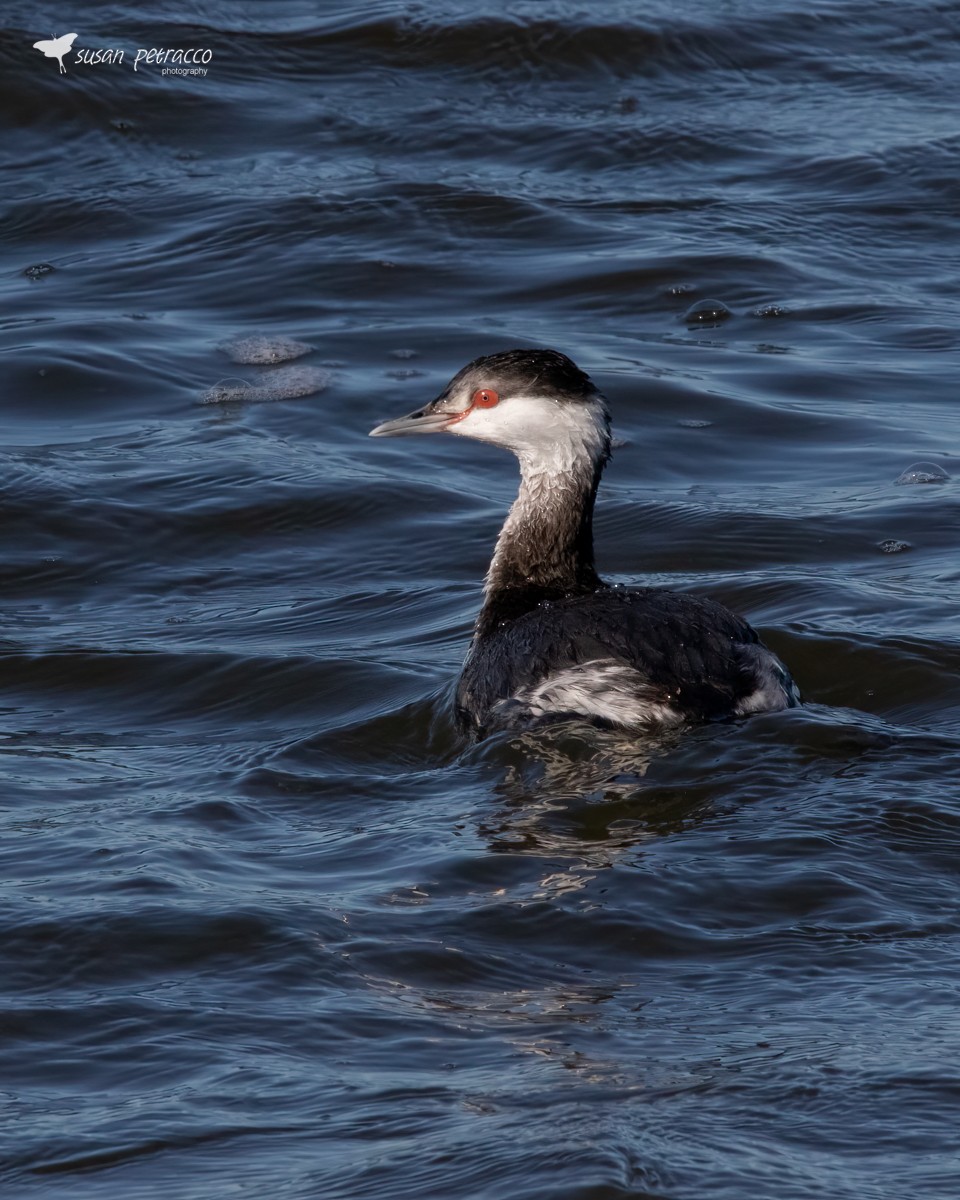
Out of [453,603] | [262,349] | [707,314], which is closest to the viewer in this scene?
[453,603]

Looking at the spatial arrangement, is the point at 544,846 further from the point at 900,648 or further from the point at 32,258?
the point at 32,258

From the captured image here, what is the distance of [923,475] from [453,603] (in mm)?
2303

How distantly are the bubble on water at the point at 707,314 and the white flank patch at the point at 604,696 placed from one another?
5.39 m

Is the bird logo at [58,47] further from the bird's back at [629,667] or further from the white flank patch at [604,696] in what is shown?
the white flank patch at [604,696]

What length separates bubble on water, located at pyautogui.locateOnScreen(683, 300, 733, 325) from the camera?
1097cm

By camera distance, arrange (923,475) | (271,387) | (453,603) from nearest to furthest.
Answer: (453,603) → (923,475) → (271,387)

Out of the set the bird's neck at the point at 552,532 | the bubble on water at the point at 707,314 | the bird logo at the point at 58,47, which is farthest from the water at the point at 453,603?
the bird's neck at the point at 552,532

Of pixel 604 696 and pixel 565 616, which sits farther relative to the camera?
pixel 565 616

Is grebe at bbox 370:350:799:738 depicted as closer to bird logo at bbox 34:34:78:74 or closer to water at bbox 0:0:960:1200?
water at bbox 0:0:960:1200

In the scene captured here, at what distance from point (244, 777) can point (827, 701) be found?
6.43ft

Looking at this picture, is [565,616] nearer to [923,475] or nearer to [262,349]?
[923,475]

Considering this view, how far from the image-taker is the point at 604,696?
580cm

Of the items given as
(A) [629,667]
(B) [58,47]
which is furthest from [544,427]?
(B) [58,47]

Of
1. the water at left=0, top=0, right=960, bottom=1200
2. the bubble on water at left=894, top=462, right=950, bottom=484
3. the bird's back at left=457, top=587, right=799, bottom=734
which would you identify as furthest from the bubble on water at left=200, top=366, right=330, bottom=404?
the bird's back at left=457, top=587, right=799, bottom=734
